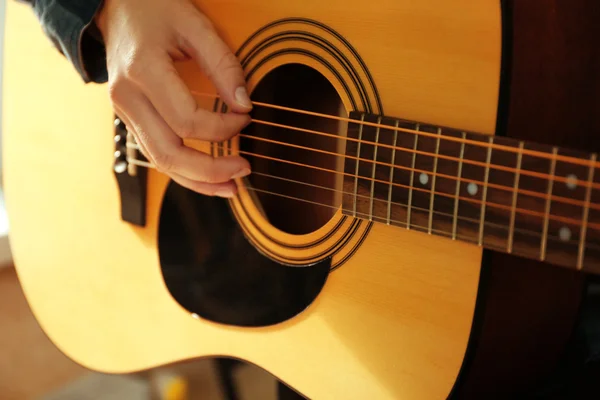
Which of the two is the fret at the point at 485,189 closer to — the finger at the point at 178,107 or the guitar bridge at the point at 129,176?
the finger at the point at 178,107

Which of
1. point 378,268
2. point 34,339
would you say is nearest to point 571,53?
point 378,268

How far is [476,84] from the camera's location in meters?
0.52

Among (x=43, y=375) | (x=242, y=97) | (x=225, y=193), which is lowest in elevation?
(x=43, y=375)

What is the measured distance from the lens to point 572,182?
461 millimetres

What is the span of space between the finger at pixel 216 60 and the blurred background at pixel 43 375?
65cm

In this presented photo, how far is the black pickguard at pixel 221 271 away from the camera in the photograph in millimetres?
688

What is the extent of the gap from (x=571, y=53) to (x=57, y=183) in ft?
2.48

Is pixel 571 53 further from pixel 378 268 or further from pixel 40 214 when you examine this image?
pixel 40 214

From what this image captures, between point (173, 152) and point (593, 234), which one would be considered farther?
point (173, 152)

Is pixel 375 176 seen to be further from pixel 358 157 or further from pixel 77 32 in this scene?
pixel 77 32

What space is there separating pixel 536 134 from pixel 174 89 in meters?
0.39

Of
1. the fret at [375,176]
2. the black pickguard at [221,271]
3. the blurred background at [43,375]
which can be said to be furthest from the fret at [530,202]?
the blurred background at [43,375]

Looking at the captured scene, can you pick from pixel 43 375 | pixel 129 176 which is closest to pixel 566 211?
pixel 129 176

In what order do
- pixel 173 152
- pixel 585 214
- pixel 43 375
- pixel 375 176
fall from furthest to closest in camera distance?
pixel 43 375
pixel 173 152
pixel 375 176
pixel 585 214
